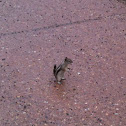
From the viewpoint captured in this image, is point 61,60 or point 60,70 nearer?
point 60,70

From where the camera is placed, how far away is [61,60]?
176 inches

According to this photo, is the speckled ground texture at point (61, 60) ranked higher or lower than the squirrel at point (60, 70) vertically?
lower

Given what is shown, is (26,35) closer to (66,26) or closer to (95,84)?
(66,26)

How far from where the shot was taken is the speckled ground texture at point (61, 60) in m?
3.61

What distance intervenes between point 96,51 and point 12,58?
1.24m

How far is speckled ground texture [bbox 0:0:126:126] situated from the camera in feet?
11.8

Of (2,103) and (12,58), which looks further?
(12,58)

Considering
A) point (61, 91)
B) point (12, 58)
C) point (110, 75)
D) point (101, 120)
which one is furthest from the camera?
point (12, 58)

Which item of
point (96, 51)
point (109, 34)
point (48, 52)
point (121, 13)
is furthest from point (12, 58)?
point (121, 13)

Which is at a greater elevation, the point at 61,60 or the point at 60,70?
the point at 60,70

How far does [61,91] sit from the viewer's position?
12.9 ft

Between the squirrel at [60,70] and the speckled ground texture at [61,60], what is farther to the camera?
the squirrel at [60,70]

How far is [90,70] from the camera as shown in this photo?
4.30 m

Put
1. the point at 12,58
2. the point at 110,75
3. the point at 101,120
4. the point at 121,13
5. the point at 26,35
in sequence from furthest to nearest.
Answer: the point at 121,13
the point at 26,35
the point at 12,58
the point at 110,75
the point at 101,120
